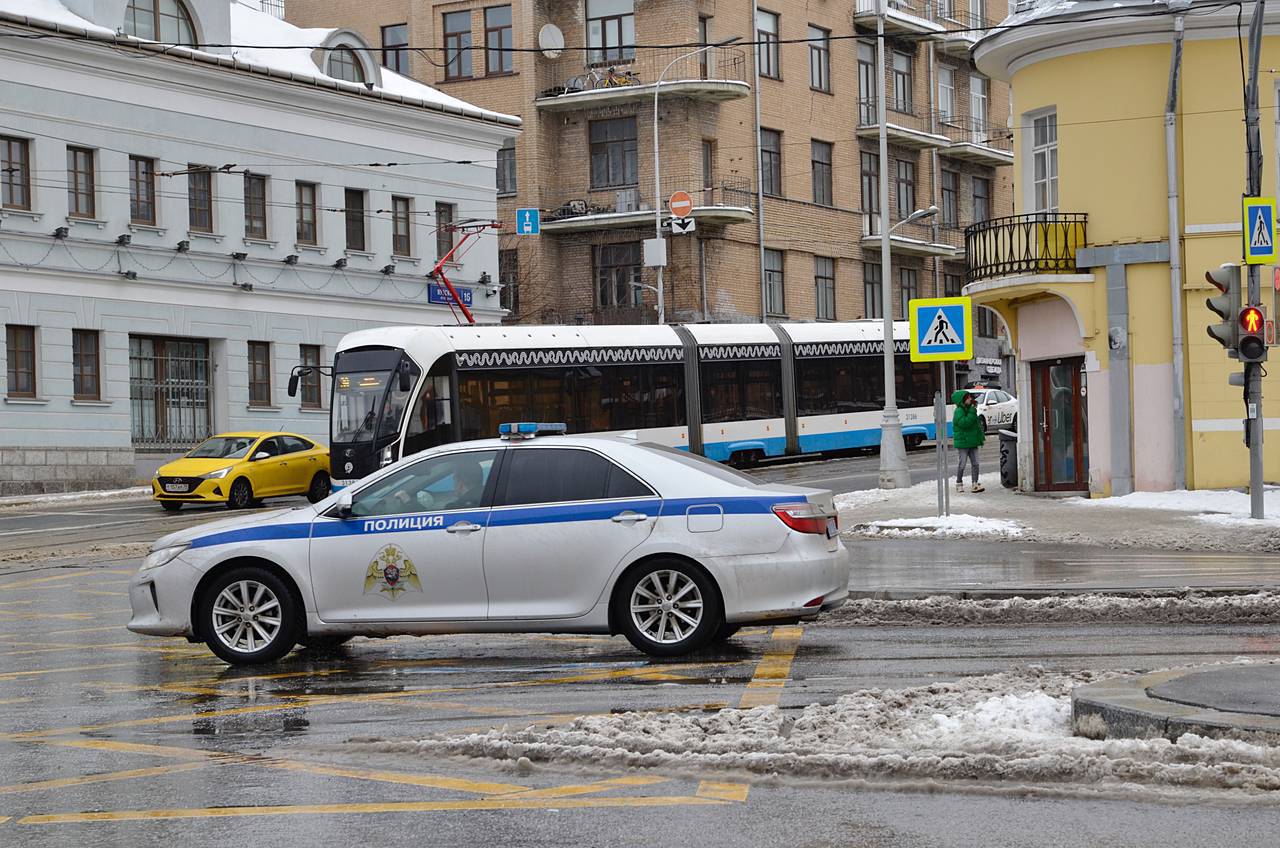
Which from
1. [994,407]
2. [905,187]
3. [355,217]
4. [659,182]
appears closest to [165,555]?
[355,217]

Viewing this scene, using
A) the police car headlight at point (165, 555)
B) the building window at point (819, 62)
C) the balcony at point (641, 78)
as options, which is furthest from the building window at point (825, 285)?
the police car headlight at point (165, 555)

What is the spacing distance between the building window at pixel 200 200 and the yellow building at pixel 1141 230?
69.0 ft

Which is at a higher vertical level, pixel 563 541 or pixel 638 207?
pixel 638 207

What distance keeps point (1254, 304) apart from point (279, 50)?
99.3 feet

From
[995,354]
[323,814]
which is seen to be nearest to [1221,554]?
[323,814]

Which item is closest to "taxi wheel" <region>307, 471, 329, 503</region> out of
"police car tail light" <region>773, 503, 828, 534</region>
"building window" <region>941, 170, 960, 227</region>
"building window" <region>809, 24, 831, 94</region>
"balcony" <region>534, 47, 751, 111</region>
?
"balcony" <region>534, 47, 751, 111</region>

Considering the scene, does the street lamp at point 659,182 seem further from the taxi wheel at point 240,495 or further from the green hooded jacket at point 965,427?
the green hooded jacket at point 965,427

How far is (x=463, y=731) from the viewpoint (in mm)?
8945

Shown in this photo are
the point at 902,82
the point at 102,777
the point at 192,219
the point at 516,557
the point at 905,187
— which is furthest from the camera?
the point at 905,187

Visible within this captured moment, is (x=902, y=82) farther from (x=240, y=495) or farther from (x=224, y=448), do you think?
(x=240, y=495)

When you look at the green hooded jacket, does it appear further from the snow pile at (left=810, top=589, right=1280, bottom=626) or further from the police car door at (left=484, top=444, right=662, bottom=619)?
the police car door at (left=484, top=444, right=662, bottom=619)

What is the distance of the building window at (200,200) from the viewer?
138ft

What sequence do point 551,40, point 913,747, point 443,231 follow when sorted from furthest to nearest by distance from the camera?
point 551,40 → point 443,231 → point 913,747

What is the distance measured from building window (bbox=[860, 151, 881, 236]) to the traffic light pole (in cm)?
4092
